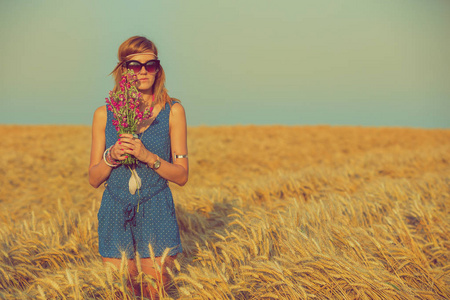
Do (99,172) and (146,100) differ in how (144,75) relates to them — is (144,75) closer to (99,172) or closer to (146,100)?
(146,100)

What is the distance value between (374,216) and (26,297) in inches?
142

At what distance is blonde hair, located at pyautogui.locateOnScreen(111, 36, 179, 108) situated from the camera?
237 centimetres

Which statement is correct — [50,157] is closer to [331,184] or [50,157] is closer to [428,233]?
[331,184]

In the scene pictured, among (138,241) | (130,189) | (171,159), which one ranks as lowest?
(138,241)

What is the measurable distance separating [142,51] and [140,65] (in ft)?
0.33

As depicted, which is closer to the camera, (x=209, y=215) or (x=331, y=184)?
(x=209, y=215)

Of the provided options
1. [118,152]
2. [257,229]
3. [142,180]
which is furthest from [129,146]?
[257,229]

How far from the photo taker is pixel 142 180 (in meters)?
2.35

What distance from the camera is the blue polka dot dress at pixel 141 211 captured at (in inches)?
92.1

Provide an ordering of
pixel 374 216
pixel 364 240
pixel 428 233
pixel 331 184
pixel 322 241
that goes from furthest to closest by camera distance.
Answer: pixel 331 184
pixel 374 216
pixel 428 233
pixel 364 240
pixel 322 241

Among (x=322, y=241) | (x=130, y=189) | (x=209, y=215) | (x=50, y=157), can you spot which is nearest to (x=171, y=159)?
(x=130, y=189)

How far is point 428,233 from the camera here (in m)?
3.77


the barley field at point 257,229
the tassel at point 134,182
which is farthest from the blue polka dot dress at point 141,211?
the barley field at point 257,229

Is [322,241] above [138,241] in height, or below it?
below
